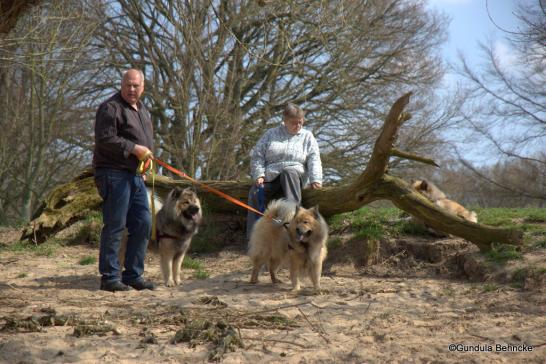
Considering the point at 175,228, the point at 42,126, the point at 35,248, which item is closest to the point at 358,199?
the point at 175,228

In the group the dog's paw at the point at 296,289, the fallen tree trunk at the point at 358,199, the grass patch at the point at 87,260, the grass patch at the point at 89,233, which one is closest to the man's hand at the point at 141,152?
the dog's paw at the point at 296,289

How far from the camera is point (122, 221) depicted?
5477mm

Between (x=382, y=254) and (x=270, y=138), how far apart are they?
84.8 inches

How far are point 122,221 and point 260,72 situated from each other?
868 centimetres

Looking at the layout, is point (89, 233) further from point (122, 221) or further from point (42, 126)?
point (42, 126)

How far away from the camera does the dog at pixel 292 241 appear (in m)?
5.82

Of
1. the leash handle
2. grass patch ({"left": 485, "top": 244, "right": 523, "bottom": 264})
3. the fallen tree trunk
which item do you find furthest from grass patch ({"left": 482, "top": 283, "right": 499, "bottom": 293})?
the leash handle

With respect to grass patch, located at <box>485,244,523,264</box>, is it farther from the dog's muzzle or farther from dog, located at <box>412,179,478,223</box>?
the dog's muzzle

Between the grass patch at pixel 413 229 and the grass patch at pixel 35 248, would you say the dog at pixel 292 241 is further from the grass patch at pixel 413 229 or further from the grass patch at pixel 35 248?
the grass patch at pixel 35 248

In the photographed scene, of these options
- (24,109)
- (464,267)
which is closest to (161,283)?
(464,267)

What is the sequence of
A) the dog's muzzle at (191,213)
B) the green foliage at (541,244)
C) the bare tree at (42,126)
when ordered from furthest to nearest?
the bare tree at (42,126)
the green foliage at (541,244)
the dog's muzzle at (191,213)

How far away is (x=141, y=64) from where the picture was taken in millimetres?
Result: 12547

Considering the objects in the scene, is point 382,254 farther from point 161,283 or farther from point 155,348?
point 155,348

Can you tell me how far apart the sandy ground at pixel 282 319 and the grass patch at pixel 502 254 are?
19.9 inches
